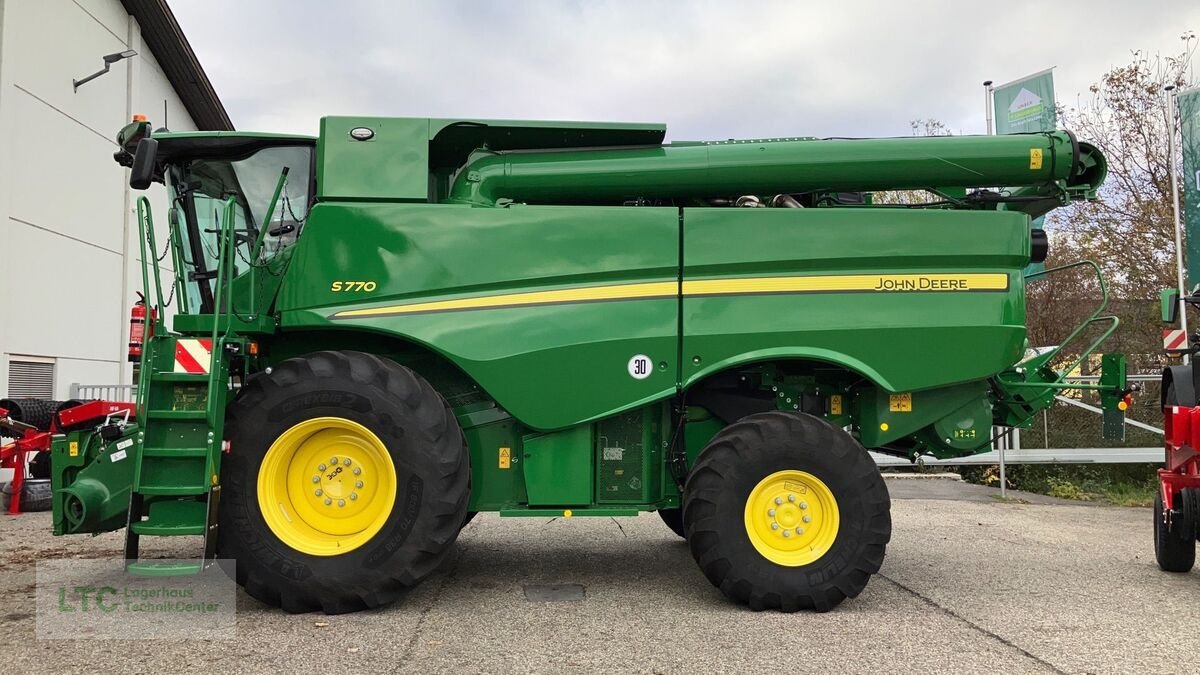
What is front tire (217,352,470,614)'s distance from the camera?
4867 millimetres

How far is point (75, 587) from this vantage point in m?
5.39

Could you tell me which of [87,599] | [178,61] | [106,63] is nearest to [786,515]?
[87,599]

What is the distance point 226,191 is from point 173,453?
179 cm

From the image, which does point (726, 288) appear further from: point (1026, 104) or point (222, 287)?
point (1026, 104)

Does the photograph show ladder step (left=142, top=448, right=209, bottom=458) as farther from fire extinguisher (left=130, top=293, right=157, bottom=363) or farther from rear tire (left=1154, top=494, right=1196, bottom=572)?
rear tire (left=1154, top=494, right=1196, bottom=572)

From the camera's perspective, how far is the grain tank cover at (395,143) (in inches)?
209

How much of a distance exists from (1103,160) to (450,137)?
4.40 metres

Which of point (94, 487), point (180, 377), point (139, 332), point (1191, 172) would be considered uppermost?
point (1191, 172)

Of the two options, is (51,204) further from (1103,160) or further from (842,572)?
(1103,160)

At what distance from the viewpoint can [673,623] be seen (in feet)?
15.8

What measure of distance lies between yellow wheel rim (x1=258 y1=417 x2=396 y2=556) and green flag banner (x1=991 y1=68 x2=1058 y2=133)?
1221cm

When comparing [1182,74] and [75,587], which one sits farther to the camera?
[1182,74]

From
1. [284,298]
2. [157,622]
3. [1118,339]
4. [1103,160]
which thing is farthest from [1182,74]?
[157,622]

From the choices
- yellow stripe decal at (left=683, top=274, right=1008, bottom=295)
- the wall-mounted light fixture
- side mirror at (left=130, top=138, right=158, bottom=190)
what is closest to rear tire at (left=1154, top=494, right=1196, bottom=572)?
yellow stripe decal at (left=683, top=274, right=1008, bottom=295)
